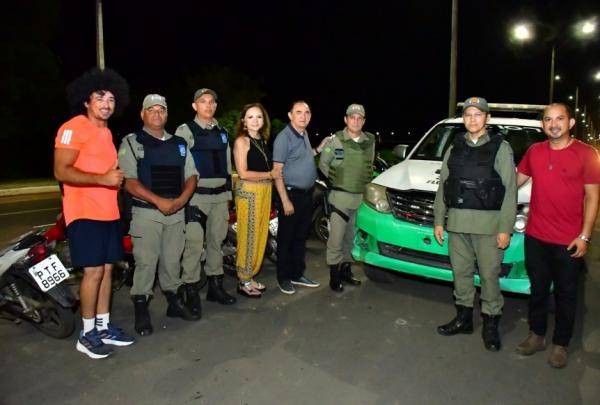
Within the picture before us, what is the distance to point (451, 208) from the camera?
423 cm

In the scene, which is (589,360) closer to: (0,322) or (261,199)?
(261,199)

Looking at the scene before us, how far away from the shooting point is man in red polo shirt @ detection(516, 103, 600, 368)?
3688 mm

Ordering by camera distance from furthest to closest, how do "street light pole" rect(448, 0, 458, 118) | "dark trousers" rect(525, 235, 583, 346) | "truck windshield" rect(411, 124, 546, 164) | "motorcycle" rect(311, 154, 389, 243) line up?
"street light pole" rect(448, 0, 458, 118), "motorcycle" rect(311, 154, 389, 243), "truck windshield" rect(411, 124, 546, 164), "dark trousers" rect(525, 235, 583, 346)

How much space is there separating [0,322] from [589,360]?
15.6 feet

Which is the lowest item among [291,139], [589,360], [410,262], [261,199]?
[589,360]

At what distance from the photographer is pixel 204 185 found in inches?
192

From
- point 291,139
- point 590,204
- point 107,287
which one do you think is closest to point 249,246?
point 291,139


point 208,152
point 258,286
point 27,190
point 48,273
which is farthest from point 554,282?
point 27,190

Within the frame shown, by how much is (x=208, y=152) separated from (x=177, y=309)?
1.42m

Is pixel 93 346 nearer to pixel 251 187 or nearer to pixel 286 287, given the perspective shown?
pixel 251 187

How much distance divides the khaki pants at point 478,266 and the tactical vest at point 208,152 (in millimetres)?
2110

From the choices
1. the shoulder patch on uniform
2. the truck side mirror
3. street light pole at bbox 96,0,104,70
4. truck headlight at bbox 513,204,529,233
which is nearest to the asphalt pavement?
truck headlight at bbox 513,204,529,233

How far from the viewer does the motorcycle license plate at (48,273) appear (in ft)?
13.5

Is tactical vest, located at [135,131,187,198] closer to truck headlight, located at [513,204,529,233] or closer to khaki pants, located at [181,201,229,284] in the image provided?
khaki pants, located at [181,201,229,284]
